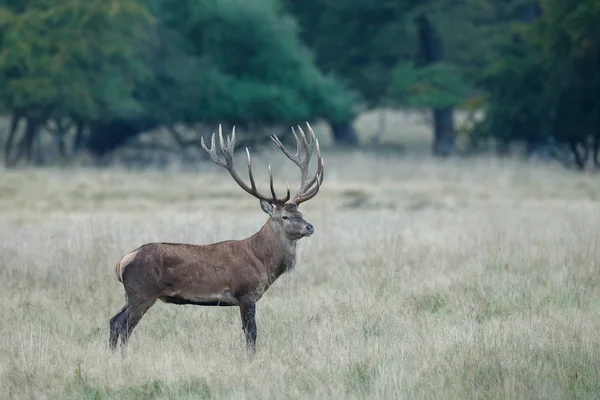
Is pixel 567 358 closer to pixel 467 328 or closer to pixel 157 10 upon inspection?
pixel 467 328

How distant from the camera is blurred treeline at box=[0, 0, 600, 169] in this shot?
32.1 m

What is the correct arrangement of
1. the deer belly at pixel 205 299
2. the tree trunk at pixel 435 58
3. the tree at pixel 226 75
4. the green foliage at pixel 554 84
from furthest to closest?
the tree trunk at pixel 435 58, the tree at pixel 226 75, the green foliage at pixel 554 84, the deer belly at pixel 205 299

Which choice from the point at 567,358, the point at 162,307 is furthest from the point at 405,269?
the point at 567,358

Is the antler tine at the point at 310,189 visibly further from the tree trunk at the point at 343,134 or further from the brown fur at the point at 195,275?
the tree trunk at the point at 343,134

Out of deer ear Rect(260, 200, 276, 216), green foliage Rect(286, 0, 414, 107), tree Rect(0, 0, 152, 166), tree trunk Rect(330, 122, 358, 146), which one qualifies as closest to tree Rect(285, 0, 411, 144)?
green foliage Rect(286, 0, 414, 107)

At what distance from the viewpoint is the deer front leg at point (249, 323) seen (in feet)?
29.6

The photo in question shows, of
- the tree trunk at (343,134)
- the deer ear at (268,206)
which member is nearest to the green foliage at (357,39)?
the tree trunk at (343,134)

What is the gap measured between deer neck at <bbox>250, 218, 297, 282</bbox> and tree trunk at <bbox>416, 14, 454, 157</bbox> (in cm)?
3623

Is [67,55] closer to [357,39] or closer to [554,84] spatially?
[554,84]

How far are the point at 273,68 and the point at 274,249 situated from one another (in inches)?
1140

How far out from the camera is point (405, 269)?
12.5 metres

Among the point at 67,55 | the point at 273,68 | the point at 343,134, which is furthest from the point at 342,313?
the point at 343,134

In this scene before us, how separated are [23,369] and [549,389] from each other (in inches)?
148

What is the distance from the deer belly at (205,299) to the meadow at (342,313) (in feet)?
1.27
